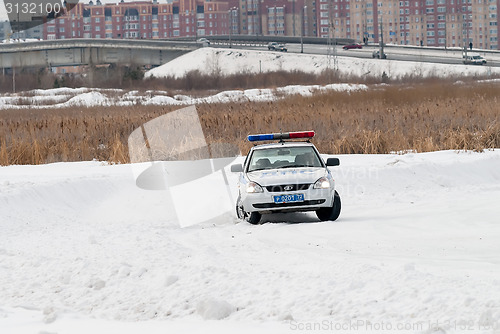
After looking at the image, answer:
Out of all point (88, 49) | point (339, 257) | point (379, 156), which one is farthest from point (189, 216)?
point (88, 49)

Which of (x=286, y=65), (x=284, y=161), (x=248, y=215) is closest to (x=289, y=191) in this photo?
(x=248, y=215)

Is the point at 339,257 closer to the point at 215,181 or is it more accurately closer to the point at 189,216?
the point at 189,216

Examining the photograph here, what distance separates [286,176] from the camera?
44.6ft

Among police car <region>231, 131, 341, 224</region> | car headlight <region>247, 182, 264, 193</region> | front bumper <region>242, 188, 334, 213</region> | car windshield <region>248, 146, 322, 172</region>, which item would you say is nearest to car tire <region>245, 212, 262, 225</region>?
police car <region>231, 131, 341, 224</region>

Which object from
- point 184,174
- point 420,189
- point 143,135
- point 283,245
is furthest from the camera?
point 143,135

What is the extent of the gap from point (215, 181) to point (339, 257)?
9.11m

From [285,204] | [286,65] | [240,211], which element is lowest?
[240,211]

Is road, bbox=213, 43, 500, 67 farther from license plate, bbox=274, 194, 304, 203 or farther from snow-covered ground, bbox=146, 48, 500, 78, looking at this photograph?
license plate, bbox=274, 194, 304, 203

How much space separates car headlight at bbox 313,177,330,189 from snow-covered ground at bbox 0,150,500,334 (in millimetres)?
595

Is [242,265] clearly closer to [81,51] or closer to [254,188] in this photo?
[254,188]

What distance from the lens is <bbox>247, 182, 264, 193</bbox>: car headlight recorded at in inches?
535

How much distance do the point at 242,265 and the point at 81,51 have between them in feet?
385

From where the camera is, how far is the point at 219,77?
97812mm

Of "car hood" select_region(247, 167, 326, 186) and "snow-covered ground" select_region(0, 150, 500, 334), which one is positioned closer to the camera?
"snow-covered ground" select_region(0, 150, 500, 334)
